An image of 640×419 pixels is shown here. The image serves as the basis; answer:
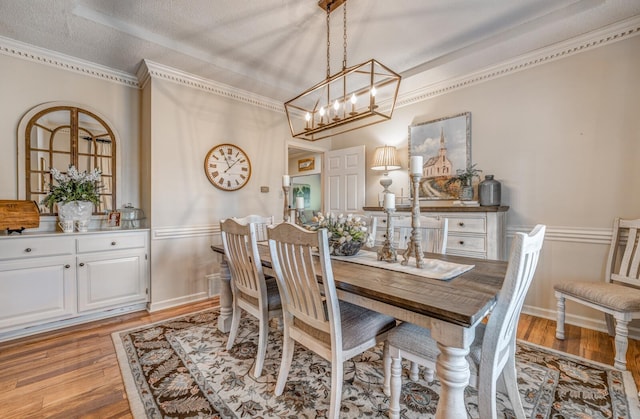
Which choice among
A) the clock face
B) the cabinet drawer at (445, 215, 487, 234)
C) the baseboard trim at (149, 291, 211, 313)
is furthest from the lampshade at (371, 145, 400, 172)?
the baseboard trim at (149, 291, 211, 313)

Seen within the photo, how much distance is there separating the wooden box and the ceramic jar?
4.11 meters

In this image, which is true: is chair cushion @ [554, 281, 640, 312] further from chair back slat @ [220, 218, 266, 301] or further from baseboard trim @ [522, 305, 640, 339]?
chair back slat @ [220, 218, 266, 301]

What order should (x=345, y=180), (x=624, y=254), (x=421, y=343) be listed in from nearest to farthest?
(x=421, y=343)
(x=624, y=254)
(x=345, y=180)

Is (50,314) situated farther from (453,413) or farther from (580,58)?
(580,58)

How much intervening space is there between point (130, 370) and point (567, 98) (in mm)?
4183

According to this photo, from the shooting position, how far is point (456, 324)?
3.19ft

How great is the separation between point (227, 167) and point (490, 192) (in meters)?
2.97

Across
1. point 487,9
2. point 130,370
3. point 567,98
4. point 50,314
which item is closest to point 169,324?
point 130,370

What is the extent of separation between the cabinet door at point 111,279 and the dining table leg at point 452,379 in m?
2.93

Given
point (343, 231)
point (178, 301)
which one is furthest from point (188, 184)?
point (343, 231)

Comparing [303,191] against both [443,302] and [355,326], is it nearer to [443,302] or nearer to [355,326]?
[355,326]

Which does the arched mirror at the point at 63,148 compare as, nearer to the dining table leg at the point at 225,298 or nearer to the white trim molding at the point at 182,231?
the white trim molding at the point at 182,231

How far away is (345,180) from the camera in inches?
171

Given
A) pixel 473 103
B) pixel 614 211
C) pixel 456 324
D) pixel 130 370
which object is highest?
pixel 473 103
